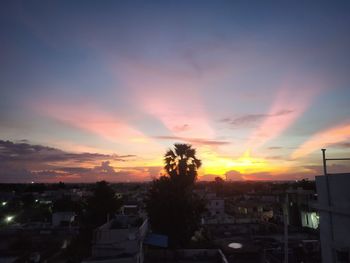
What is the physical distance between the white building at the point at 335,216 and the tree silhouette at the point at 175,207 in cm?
2055

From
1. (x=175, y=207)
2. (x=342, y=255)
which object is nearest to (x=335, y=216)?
(x=342, y=255)

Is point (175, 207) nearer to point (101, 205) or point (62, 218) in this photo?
point (101, 205)

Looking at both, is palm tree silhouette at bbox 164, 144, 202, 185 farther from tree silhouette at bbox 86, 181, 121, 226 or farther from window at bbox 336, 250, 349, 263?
window at bbox 336, 250, 349, 263

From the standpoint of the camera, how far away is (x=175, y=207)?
3084cm

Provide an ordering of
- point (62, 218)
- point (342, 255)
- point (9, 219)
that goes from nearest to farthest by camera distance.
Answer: point (342, 255) < point (62, 218) < point (9, 219)

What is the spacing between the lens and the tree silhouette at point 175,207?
99.9 ft

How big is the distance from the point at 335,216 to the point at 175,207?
71.2ft

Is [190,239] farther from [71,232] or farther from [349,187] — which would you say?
[349,187]

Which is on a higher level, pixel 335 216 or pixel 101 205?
pixel 335 216

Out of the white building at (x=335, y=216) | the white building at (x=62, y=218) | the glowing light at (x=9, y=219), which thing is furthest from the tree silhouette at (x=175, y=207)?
the glowing light at (x=9, y=219)

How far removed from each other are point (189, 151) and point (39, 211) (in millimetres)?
44743

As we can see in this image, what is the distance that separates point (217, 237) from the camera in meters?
41.9

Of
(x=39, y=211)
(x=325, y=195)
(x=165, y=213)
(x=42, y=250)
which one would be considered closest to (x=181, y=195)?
(x=165, y=213)

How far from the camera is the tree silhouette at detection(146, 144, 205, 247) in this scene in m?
30.4
